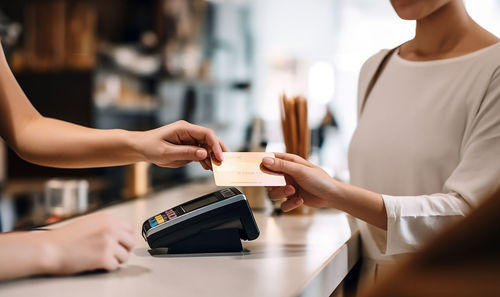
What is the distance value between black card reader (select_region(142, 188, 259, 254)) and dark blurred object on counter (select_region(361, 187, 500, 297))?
89 centimetres

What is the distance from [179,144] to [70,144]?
0.87 ft

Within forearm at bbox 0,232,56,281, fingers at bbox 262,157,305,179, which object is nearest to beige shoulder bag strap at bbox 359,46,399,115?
fingers at bbox 262,157,305,179

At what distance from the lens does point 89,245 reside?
90 cm

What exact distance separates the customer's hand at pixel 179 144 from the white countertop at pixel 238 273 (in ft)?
0.69

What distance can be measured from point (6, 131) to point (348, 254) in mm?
900

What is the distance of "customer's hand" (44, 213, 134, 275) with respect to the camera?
89cm

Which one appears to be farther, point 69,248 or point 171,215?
point 171,215

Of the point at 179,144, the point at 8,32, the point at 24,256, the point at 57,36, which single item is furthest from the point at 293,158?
the point at 57,36

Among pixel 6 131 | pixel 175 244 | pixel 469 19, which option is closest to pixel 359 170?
pixel 469 19

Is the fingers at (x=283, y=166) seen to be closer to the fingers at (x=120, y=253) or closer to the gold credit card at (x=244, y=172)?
the gold credit card at (x=244, y=172)

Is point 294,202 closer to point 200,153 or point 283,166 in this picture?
point 283,166

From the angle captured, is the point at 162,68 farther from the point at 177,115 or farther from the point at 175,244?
the point at 175,244

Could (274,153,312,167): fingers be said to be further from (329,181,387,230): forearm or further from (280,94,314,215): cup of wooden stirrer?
(280,94,314,215): cup of wooden stirrer

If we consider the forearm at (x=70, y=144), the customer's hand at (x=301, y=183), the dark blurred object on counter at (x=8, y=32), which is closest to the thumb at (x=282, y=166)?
the customer's hand at (x=301, y=183)
